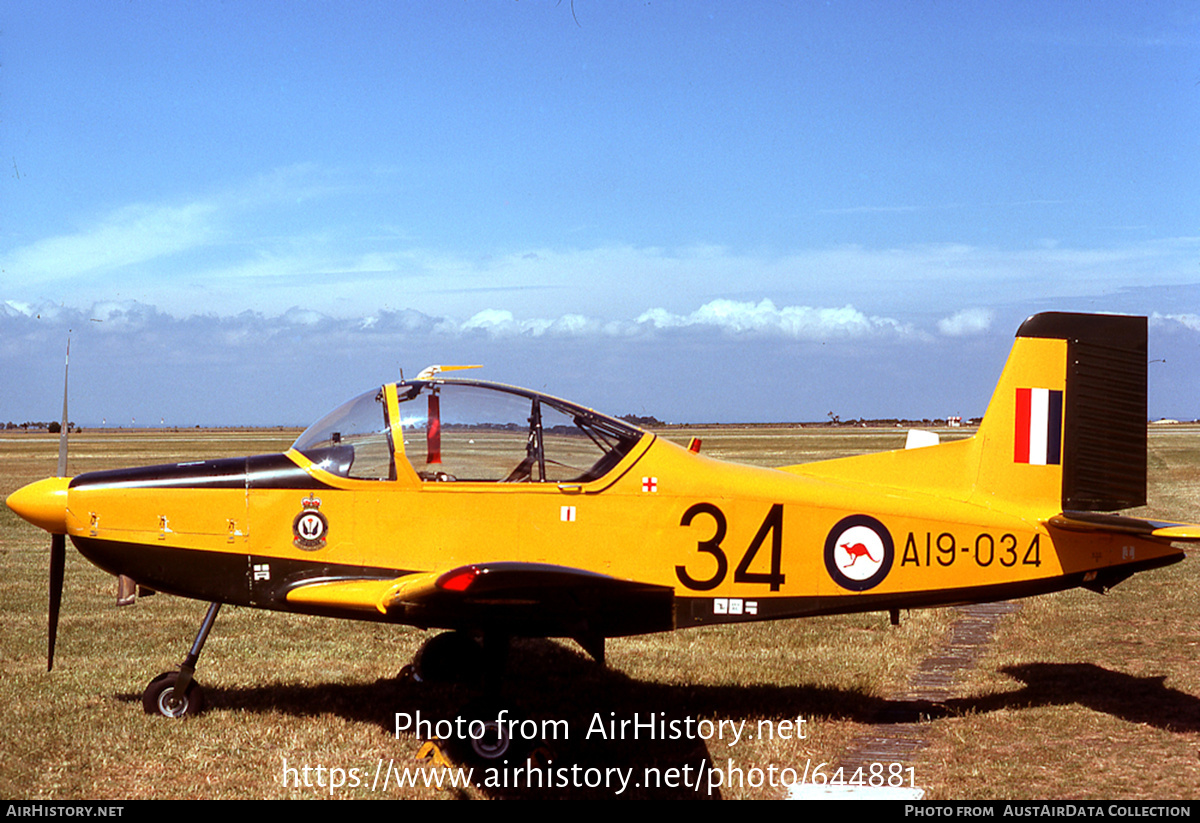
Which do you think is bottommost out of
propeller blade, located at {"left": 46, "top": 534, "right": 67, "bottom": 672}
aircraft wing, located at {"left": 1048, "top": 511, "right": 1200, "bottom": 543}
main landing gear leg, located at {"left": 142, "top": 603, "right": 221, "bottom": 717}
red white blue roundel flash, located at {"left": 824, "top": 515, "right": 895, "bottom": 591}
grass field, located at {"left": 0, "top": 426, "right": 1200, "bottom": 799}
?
grass field, located at {"left": 0, "top": 426, "right": 1200, "bottom": 799}

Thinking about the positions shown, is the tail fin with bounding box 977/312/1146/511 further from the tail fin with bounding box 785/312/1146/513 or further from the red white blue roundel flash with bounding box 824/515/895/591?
the red white blue roundel flash with bounding box 824/515/895/591

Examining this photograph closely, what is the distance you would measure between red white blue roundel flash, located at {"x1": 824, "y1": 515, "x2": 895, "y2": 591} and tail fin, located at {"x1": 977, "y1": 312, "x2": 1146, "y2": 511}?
1.10 m

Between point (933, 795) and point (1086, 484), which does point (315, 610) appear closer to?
point (933, 795)

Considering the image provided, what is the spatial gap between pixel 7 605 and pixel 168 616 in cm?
190

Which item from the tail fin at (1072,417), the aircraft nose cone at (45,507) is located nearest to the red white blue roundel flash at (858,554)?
the tail fin at (1072,417)

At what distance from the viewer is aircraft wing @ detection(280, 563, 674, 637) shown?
5.03m

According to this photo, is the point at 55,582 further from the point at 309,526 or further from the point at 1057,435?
the point at 1057,435

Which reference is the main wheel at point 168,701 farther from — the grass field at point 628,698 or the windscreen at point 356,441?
the windscreen at point 356,441

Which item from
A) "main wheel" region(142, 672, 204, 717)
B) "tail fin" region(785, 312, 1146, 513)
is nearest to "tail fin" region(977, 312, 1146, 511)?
"tail fin" region(785, 312, 1146, 513)

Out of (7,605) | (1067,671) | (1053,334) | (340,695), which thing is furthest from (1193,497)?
(7,605)

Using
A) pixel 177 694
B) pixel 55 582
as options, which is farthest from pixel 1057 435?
pixel 55 582

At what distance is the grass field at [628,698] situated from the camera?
5695 mm

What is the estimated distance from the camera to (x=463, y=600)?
522cm

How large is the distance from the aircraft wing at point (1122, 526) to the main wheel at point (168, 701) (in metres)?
6.13
